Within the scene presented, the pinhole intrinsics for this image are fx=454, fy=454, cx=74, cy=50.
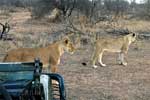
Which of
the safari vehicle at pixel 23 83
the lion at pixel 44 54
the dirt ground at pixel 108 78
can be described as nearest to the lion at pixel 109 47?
the dirt ground at pixel 108 78

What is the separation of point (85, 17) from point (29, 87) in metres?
24.6

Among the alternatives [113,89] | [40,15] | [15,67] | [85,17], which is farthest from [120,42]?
[40,15]

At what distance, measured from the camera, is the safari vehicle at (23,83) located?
11.0ft

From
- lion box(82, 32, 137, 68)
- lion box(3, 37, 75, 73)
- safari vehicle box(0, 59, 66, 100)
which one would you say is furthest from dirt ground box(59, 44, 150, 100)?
safari vehicle box(0, 59, 66, 100)

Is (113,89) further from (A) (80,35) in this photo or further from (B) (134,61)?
(A) (80,35)

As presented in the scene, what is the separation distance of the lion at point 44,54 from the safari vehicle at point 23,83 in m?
5.25

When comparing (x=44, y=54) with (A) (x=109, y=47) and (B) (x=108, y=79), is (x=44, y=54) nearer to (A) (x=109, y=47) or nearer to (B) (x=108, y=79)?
(B) (x=108, y=79)

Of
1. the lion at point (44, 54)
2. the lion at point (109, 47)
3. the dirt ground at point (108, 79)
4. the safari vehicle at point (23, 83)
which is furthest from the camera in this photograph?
the lion at point (109, 47)

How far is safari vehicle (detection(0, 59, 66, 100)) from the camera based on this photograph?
3.36 meters

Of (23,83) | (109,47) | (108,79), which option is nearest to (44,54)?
(108,79)

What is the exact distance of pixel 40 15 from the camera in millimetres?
32594

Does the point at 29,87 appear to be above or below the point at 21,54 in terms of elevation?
above

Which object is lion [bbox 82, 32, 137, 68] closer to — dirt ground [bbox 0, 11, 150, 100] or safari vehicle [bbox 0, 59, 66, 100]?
dirt ground [bbox 0, 11, 150, 100]

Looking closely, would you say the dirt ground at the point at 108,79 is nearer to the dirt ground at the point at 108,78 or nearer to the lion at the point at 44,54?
the dirt ground at the point at 108,78
